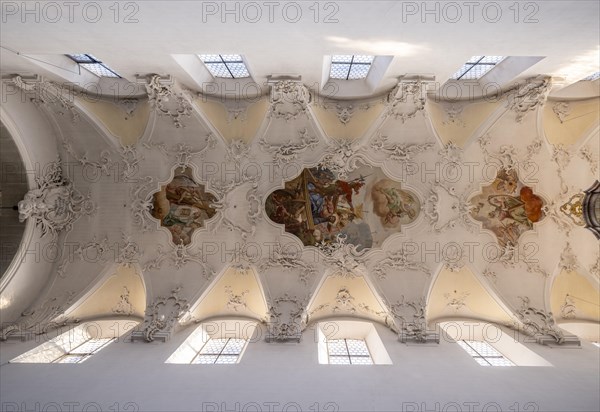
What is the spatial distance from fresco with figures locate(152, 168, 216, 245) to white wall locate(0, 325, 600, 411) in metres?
4.09

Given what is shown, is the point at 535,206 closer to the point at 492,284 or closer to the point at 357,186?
the point at 492,284

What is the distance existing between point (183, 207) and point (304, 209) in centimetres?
400

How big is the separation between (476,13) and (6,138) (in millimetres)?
12076

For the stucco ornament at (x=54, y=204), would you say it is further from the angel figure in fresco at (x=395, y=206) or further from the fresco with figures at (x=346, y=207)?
the angel figure in fresco at (x=395, y=206)

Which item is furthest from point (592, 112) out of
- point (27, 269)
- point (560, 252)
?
point (27, 269)

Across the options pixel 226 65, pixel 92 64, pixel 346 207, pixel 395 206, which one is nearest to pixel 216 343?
pixel 346 207

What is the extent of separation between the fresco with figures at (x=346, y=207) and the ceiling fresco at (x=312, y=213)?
5cm

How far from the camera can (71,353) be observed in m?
10.2

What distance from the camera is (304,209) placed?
12141mm

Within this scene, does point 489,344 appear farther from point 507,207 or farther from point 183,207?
point 183,207

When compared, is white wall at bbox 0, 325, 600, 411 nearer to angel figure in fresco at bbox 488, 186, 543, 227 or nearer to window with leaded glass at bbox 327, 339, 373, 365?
window with leaded glass at bbox 327, 339, 373, 365

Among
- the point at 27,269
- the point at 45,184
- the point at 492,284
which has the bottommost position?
the point at 492,284

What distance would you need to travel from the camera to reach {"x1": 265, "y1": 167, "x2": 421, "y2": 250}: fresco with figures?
1203cm

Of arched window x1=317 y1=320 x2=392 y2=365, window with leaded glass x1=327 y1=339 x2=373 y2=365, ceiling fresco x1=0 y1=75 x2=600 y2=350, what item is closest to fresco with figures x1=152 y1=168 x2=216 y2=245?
ceiling fresco x1=0 y1=75 x2=600 y2=350
